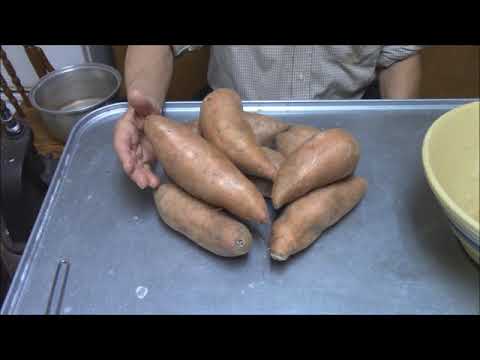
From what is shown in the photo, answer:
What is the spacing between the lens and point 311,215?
52 centimetres

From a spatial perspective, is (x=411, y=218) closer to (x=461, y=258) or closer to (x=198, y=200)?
(x=461, y=258)

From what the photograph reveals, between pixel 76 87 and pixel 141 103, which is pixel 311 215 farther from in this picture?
pixel 76 87

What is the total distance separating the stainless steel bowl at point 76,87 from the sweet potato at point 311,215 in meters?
0.67

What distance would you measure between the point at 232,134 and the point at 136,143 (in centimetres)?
15

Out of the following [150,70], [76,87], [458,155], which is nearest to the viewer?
[458,155]

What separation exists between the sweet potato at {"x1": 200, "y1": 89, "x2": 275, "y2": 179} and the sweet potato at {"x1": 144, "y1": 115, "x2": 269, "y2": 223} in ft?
0.06

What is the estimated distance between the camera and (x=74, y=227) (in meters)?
0.57

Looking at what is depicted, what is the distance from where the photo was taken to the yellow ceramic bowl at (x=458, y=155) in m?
0.50

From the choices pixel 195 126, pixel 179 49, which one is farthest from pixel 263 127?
pixel 179 49

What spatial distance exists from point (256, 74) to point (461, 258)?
21.7 inches

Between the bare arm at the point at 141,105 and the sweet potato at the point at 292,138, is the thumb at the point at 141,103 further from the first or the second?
the sweet potato at the point at 292,138

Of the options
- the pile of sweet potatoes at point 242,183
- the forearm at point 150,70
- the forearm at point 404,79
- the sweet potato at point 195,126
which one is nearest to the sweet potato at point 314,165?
the pile of sweet potatoes at point 242,183

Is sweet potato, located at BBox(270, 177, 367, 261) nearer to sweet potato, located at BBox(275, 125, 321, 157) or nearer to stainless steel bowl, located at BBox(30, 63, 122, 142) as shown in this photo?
sweet potato, located at BBox(275, 125, 321, 157)
